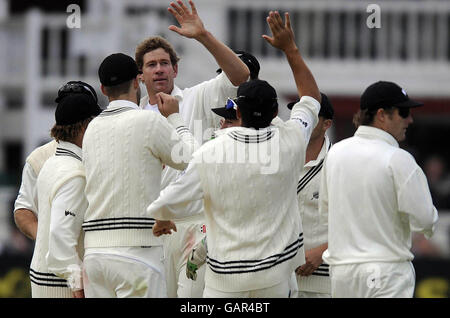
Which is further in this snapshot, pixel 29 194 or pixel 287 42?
pixel 29 194

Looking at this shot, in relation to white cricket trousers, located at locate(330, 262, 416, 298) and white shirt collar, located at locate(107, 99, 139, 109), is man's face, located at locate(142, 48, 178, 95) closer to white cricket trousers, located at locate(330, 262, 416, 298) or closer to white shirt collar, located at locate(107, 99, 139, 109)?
white shirt collar, located at locate(107, 99, 139, 109)

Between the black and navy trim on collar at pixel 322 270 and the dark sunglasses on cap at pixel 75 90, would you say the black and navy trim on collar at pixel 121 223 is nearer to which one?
the dark sunglasses on cap at pixel 75 90

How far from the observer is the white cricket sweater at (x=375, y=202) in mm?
7430

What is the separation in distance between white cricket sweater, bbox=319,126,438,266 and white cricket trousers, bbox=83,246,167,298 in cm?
111

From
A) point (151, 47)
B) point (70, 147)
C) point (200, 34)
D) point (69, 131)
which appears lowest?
point (70, 147)

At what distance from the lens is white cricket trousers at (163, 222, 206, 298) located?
8.80 meters

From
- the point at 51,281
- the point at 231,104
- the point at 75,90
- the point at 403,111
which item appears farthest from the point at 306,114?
the point at 51,281

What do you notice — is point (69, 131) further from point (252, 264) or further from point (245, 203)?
point (252, 264)

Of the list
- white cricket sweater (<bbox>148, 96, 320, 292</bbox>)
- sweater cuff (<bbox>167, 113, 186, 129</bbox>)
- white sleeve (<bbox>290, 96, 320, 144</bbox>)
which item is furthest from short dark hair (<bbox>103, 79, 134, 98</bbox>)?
white sleeve (<bbox>290, 96, 320, 144</bbox>)

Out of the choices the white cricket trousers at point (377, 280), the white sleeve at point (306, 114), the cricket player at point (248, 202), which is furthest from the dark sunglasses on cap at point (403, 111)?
the white cricket trousers at point (377, 280)

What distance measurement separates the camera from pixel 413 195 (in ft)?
24.3

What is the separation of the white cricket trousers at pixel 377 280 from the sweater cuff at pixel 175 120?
1.37 metres

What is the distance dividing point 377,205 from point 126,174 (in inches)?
60.2
